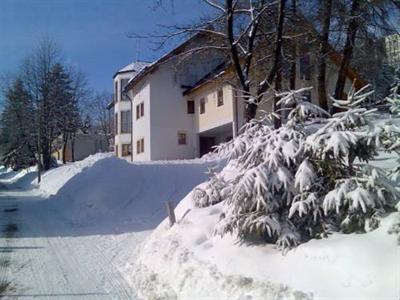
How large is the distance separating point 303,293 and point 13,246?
7.86 m

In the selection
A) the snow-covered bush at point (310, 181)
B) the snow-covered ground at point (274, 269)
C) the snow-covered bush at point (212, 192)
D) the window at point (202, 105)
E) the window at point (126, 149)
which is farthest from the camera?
the window at point (126, 149)

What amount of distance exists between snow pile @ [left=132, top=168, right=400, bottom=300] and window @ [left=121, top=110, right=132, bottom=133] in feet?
104

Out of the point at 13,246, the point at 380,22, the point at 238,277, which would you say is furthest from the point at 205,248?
the point at 380,22

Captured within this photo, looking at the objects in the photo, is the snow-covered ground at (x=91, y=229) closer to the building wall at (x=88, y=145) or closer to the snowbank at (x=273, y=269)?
the snowbank at (x=273, y=269)

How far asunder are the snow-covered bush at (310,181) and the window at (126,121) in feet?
107

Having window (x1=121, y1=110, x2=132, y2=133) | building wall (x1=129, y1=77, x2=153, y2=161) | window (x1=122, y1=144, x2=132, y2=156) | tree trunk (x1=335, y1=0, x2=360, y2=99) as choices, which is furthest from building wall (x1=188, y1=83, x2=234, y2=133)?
tree trunk (x1=335, y1=0, x2=360, y2=99)

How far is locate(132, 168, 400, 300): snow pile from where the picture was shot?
4.85 meters

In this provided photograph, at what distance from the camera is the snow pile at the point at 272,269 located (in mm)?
4848

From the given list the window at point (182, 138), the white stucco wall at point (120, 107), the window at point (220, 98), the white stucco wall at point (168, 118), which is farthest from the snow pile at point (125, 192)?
the white stucco wall at point (120, 107)

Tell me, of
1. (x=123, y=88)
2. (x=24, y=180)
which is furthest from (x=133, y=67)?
(x=24, y=180)

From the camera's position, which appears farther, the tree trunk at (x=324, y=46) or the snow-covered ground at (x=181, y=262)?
the tree trunk at (x=324, y=46)

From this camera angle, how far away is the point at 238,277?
5.86m

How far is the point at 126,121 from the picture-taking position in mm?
39281

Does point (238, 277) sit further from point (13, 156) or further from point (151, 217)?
point (13, 156)
